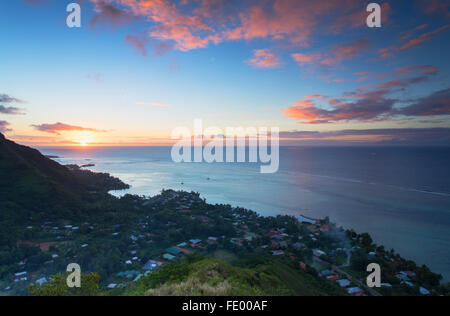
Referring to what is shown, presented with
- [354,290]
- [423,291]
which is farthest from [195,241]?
[423,291]

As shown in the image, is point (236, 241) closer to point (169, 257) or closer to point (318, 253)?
point (169, 257)

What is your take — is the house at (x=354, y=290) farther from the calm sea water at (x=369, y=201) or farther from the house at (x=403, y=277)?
the calm sea water at (x=369, y=201)

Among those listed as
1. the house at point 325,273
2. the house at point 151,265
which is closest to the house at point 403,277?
the house at point 325,273

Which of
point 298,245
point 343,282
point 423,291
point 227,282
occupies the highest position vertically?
point 227,282

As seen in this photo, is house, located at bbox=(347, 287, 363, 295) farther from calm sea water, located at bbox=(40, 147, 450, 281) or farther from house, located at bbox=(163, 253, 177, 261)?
house, located at bbox=(163, 253, 177, 261)
